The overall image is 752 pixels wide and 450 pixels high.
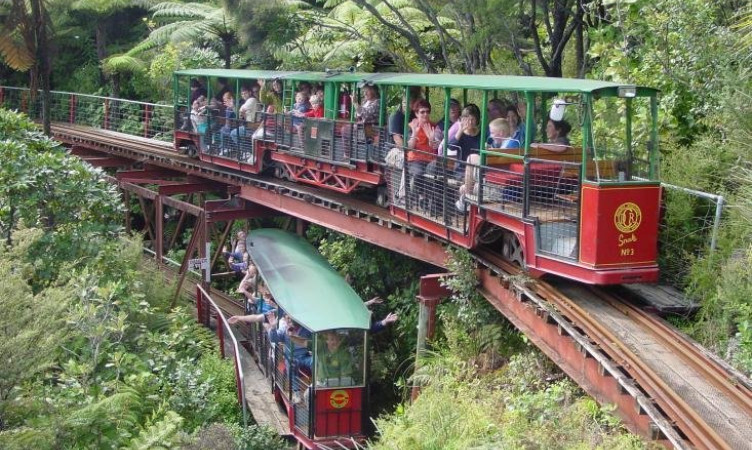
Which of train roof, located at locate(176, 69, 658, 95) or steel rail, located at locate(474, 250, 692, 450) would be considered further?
train roof, located at locate(176, 69, 658, 95)

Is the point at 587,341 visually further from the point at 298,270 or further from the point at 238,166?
the point at 238,166

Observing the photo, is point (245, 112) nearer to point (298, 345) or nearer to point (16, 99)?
point (298, 345)

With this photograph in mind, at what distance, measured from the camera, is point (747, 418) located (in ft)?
25.5

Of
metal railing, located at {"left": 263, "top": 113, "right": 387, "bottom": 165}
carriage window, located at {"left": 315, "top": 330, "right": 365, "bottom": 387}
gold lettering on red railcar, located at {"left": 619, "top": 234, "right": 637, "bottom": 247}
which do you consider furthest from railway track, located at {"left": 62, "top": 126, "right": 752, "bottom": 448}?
metal railing, located at {"left": 263, "top": 113, "right": 387, "bottom": 165}

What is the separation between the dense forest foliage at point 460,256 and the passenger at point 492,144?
0.90 meters

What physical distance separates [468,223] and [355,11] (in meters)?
13.5

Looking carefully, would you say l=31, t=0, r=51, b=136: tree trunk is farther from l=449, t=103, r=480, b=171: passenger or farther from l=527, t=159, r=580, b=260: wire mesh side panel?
l=527, t=159, r=580, b=260: wire mesh side panel

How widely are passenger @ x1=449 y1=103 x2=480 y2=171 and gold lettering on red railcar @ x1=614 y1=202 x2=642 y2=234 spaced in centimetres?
277

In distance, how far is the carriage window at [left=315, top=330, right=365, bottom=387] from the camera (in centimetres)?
1296

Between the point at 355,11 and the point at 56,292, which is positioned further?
the point at 355,11

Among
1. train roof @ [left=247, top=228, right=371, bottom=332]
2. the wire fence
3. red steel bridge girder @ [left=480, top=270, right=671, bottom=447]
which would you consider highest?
the wire fence

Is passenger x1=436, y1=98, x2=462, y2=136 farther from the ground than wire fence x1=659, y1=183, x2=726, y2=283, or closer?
farther from the ground

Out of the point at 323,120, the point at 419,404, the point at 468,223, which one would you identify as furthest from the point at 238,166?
the point at 419,404

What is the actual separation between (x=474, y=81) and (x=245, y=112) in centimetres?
822
